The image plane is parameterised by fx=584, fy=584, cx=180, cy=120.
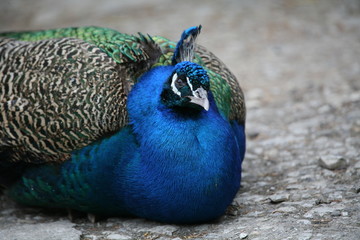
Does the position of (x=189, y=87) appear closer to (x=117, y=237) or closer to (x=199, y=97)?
(x=199, y=97)

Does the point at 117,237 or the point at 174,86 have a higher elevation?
the point at 174,86

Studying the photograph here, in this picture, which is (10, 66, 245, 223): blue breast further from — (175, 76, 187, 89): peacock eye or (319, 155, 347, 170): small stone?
(319, 155, 347, 170): small stone

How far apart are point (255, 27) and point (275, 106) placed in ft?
6.47

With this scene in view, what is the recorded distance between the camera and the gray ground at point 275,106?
3236mm

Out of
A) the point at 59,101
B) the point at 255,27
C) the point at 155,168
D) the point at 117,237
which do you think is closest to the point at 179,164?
the point at 155,168


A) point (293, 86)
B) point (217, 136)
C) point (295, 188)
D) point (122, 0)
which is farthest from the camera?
point (122, 0)

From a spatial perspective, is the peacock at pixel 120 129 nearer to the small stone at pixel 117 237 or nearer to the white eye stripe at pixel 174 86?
the white eye stripe at pixel 174 86

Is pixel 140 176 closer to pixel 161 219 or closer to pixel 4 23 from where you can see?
pixel 161 219

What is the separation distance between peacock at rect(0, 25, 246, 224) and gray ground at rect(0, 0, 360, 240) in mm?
195

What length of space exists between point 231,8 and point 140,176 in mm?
4914

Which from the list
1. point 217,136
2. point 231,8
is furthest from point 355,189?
point 231,8

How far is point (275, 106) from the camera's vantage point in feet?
17.5

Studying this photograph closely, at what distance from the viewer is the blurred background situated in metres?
5.92

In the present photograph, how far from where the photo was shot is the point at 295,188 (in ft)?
12.0
